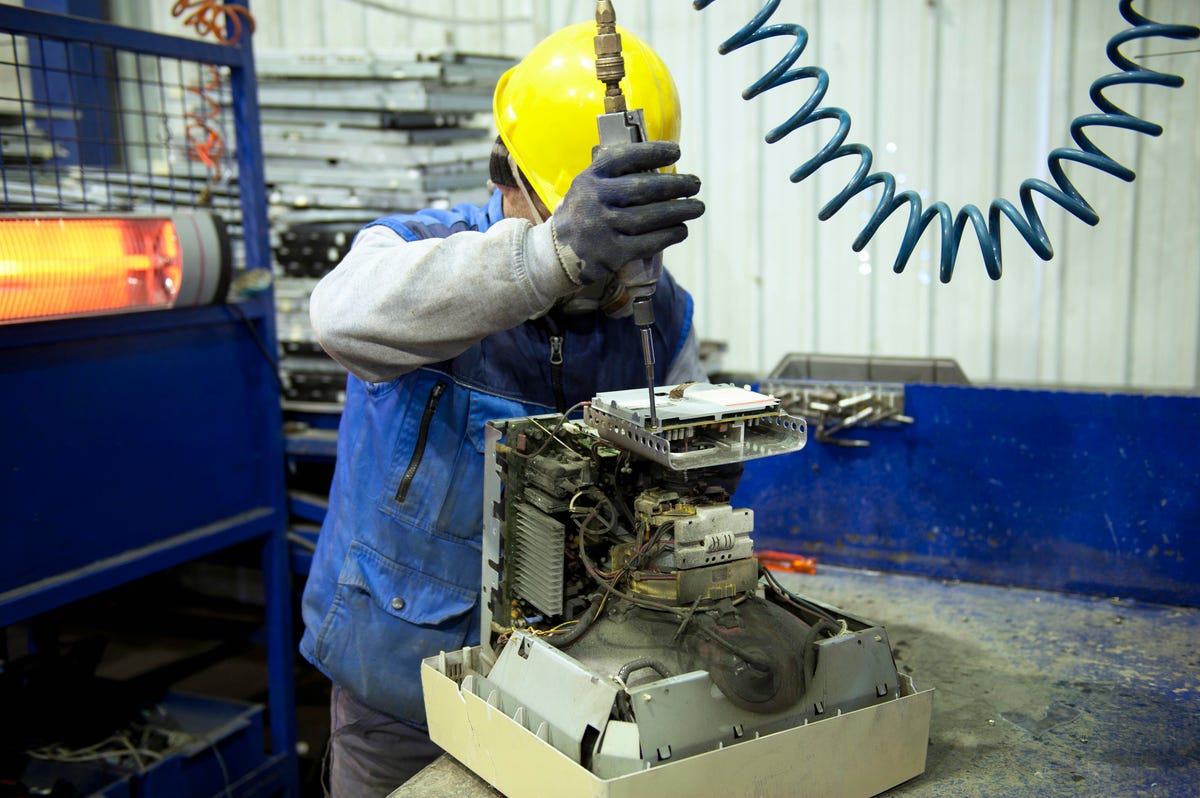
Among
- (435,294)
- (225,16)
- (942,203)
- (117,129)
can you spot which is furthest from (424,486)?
(117,129)

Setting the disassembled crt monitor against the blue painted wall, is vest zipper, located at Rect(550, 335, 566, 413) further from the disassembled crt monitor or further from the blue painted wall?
the blue painted wall

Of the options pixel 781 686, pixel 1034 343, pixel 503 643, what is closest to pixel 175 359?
pixel 503 643

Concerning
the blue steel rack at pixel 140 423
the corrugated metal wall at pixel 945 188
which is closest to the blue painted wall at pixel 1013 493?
the corrugated metal wall at pixel 945 188

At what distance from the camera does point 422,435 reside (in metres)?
1.54

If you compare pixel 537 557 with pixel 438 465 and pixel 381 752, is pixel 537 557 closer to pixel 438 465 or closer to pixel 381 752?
pixel 438 465

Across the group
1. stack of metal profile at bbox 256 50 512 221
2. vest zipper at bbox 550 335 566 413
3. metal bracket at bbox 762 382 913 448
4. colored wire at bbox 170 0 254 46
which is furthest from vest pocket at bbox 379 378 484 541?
stack of metal profile at bbox 256 50 512 221

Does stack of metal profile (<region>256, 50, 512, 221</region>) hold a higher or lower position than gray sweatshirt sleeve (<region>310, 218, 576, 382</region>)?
higher

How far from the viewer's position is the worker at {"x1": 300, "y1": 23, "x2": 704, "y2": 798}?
129cm

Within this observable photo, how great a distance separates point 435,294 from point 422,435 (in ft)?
1.03

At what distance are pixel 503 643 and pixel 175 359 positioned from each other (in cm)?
150

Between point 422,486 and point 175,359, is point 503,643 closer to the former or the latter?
point 422,486

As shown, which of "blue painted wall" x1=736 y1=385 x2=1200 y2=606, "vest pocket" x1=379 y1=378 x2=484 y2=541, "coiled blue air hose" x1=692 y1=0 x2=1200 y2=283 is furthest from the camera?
"blue painted wall" x1=736 y1=385 x2=1200 y2=606

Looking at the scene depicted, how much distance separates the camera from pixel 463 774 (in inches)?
51.3

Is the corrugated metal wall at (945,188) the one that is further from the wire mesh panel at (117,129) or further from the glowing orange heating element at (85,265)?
the glowing orange heating element at (85,265)
